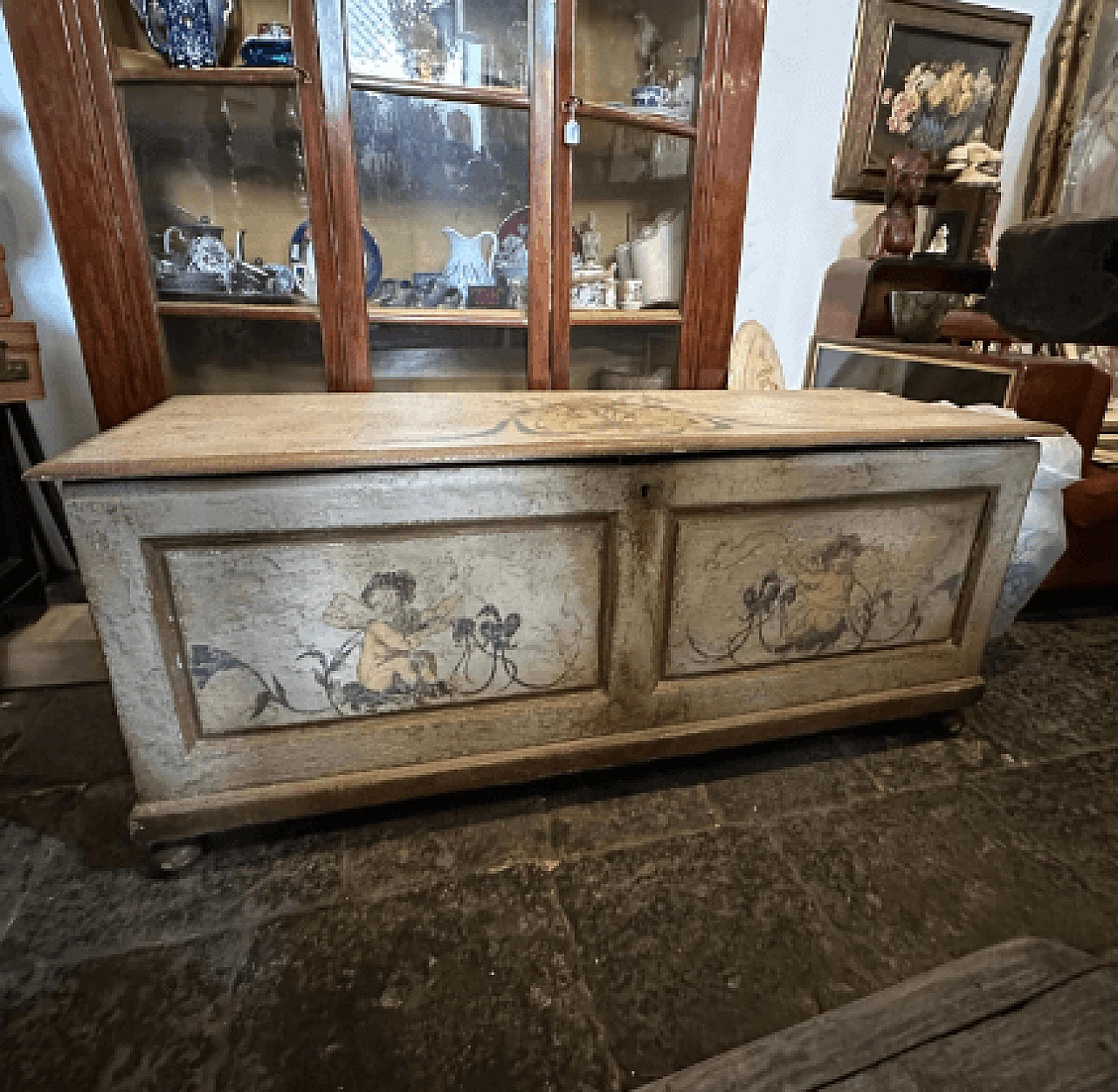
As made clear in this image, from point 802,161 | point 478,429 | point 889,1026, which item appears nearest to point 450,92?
point 478,429

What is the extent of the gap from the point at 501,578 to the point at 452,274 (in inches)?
55.3

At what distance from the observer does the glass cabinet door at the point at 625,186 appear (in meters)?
2.11

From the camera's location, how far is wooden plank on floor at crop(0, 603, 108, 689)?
5.70 feet

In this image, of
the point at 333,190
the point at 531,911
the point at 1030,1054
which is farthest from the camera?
the point at 333,190

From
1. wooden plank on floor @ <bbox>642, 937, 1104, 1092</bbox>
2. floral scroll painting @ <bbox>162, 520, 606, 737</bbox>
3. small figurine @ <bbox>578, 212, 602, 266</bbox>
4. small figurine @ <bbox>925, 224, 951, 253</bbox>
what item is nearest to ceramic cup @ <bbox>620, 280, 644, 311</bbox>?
small figurine @ <bbox>578, 212, 602, 266</bbox>

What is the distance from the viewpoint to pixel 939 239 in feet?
9.02

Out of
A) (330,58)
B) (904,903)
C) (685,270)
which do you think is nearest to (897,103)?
A: (685,270)

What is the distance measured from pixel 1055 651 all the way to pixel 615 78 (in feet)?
7.54

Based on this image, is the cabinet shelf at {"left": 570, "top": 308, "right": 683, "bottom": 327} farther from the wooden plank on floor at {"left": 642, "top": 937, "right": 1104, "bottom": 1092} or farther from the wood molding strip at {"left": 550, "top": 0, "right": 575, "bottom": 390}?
the wooden plank on floor at {"left": 642, "top": 937, "right": 1104, "bottom": 1092}

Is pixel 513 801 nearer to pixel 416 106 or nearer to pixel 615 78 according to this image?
pixel 416 106

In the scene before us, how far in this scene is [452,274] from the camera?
2180 millimetres

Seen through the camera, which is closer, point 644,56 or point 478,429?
point 478,429

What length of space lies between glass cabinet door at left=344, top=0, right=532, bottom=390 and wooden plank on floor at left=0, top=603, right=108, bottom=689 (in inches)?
44.4

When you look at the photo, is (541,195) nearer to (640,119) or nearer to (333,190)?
(640,119)
